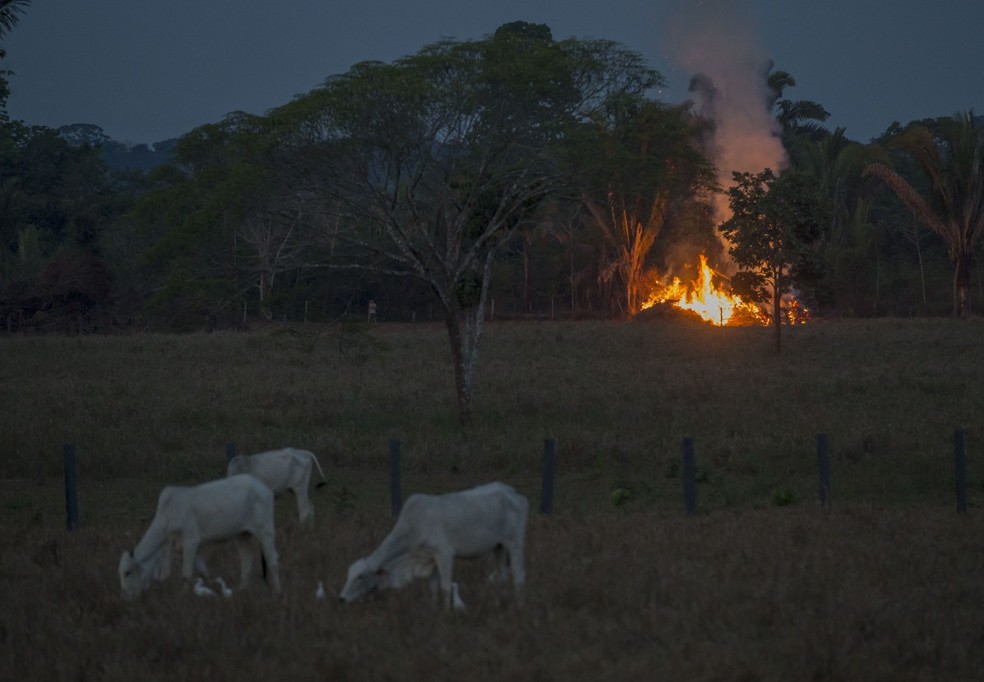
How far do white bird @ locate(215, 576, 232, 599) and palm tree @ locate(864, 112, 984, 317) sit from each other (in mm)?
45034

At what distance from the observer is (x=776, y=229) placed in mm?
41031

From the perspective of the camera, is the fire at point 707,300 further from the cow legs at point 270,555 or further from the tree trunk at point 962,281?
the cow legs at point 270,555

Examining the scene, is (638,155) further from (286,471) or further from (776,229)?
(286,471)

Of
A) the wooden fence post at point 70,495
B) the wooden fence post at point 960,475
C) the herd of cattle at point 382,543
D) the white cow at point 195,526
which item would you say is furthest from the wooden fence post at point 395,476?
the wooden fence post at point 960,475

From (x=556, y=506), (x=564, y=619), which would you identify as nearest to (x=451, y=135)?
(x=556, y=506)

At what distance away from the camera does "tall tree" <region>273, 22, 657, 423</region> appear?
27422 mm

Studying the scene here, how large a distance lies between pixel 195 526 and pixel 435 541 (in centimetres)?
256

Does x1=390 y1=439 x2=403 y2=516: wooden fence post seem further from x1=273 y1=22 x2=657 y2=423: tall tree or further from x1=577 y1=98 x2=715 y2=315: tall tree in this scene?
x1=577 y1=98 x2=715 y2=315: tall tree

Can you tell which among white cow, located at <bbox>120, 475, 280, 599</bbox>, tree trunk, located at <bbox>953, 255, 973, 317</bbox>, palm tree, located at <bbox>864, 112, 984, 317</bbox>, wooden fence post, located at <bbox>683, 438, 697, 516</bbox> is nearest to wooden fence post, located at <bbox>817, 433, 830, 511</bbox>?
wooden fence post, located at <bbox>683, 438, 697, 516</bbox>

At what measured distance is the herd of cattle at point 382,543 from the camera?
10797 mm

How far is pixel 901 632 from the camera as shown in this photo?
10.1 metres

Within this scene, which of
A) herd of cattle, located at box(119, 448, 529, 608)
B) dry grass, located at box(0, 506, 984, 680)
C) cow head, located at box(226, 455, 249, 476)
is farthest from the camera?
cow head, located at box(226, 455, 249, 476)

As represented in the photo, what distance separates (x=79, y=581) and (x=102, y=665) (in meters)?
2.88

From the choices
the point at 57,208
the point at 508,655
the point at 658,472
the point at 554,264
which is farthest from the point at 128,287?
the point at 508,655
